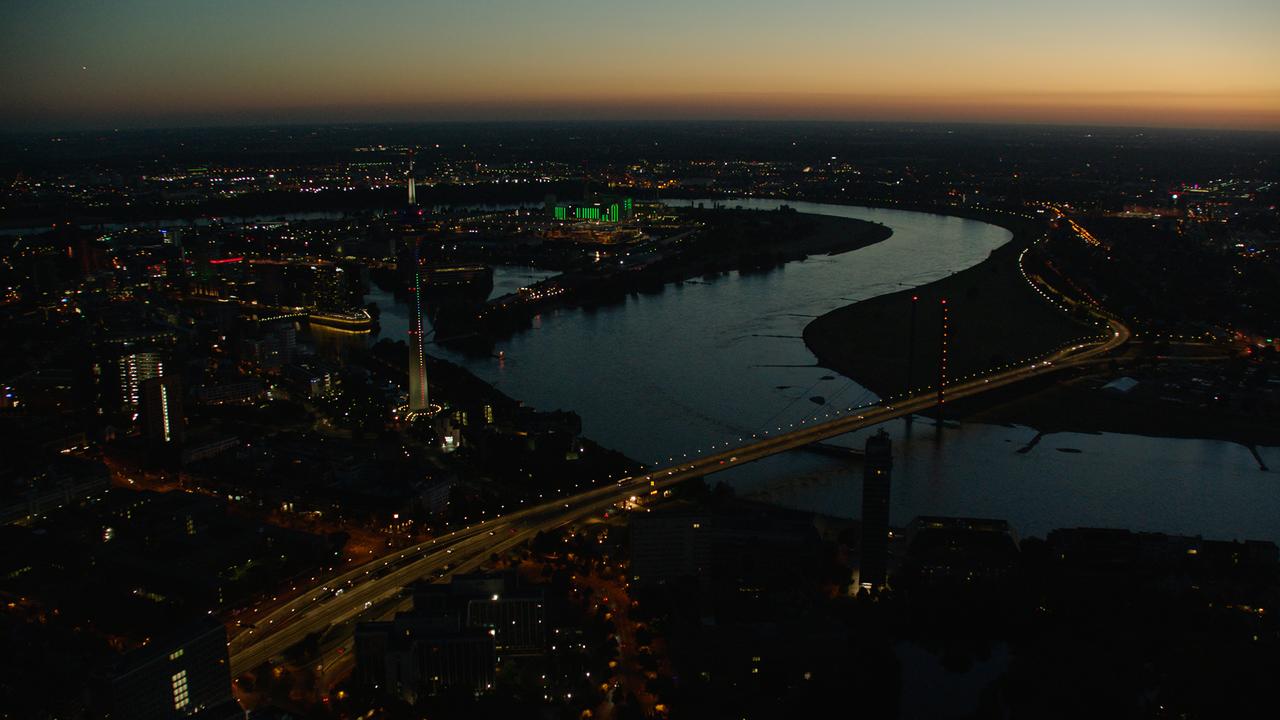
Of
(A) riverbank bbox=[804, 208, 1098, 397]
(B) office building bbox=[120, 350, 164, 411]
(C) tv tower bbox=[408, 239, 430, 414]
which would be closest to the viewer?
(C) tv tower bbox=[408, 239, 430, 414]

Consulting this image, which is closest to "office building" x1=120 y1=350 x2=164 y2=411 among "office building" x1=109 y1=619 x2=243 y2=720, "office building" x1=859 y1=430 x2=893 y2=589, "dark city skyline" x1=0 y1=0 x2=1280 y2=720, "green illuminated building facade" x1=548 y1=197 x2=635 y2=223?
"dark city skyline" x1=0 y1=0 x2=1280 y2=720

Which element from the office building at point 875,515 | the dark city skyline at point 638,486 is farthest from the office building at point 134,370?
the office building at point 875,515

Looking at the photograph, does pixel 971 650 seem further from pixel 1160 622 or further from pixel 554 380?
pixel 554 380

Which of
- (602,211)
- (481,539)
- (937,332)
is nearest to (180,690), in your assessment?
(481,539)

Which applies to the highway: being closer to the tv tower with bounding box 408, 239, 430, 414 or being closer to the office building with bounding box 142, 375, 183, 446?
the tv tower with bounding box 408, 239, 430, 414

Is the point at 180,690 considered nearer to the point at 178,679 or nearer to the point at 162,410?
the point at 178,679

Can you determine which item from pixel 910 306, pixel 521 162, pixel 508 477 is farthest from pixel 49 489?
pixel 521 162
